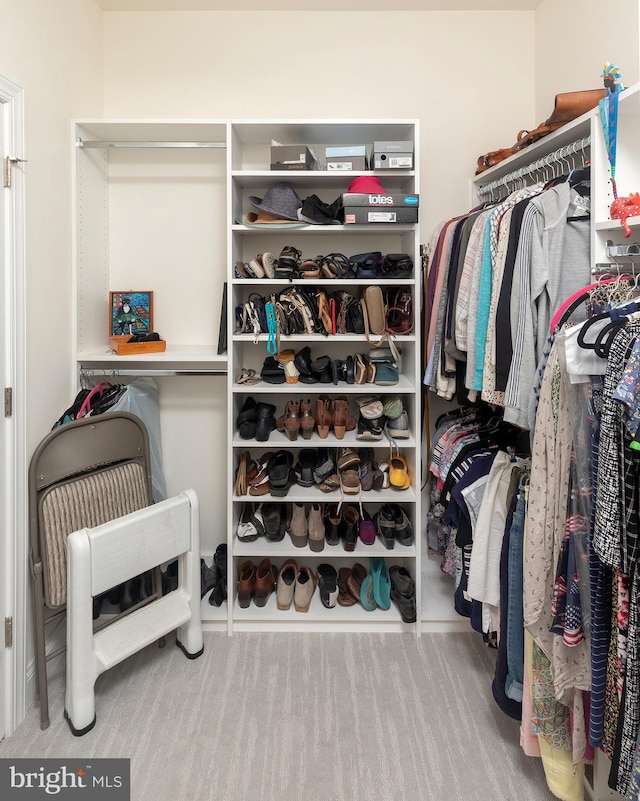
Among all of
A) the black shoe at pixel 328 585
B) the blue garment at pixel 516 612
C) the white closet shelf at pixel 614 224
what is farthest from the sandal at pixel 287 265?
the black shoe at pixel 328 585

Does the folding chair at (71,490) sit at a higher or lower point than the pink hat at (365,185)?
lower

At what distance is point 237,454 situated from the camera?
2359 mm

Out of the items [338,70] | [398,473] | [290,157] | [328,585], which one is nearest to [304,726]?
[328,585]

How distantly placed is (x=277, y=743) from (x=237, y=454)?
3.78 feet

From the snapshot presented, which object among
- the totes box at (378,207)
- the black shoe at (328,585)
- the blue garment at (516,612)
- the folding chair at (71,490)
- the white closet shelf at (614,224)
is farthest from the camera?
the black shoe at (328,585)

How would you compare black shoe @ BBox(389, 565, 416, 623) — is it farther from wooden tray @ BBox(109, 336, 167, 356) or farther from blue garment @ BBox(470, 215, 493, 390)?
wooden tray @ BBox(109, 336, 167, 356)

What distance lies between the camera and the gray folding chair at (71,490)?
5.60 feet

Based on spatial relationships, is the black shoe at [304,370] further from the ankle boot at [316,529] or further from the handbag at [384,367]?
the ankle boot at [316,529]

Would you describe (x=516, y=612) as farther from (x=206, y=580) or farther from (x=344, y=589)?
(x=206, y=580)

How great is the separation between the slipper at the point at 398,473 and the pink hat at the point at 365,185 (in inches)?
45.0

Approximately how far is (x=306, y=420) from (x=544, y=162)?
4.32 feet

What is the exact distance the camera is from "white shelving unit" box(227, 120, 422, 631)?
2094 mm

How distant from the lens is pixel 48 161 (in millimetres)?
1881

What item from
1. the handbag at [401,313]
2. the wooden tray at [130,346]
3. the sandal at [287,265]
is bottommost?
the wooden tray at [130,346]
